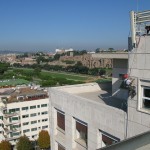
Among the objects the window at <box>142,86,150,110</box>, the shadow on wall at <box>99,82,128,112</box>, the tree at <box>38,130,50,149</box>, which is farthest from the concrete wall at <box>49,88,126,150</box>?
the tree at <box>38,130,50,149</box>

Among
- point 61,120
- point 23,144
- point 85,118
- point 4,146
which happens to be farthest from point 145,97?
point 4,146

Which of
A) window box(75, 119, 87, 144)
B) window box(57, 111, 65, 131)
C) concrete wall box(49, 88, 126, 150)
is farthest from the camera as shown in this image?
window box(57, 111, 65, 131)

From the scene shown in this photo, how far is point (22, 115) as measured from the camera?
49.9 metres

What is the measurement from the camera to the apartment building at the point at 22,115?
159ft

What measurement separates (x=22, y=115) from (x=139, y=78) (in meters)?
44.4

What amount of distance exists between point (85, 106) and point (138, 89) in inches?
120

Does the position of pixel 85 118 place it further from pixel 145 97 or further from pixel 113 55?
pixel 113 55

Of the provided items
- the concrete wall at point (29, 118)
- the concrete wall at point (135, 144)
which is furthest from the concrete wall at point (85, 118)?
the concrete wall at point (29, 118)

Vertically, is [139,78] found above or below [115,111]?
above

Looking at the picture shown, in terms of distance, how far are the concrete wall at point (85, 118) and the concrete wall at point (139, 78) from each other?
0.49m

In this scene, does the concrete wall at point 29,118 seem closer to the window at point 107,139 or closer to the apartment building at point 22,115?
the apartment building at point 22,115

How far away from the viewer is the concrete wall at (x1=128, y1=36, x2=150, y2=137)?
7681 millimetres

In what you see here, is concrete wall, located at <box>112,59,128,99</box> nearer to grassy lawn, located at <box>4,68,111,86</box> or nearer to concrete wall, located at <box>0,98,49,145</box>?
concrete wall, located at <box>0,98,49,145</box>

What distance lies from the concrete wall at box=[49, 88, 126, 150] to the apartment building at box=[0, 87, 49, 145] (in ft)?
119
